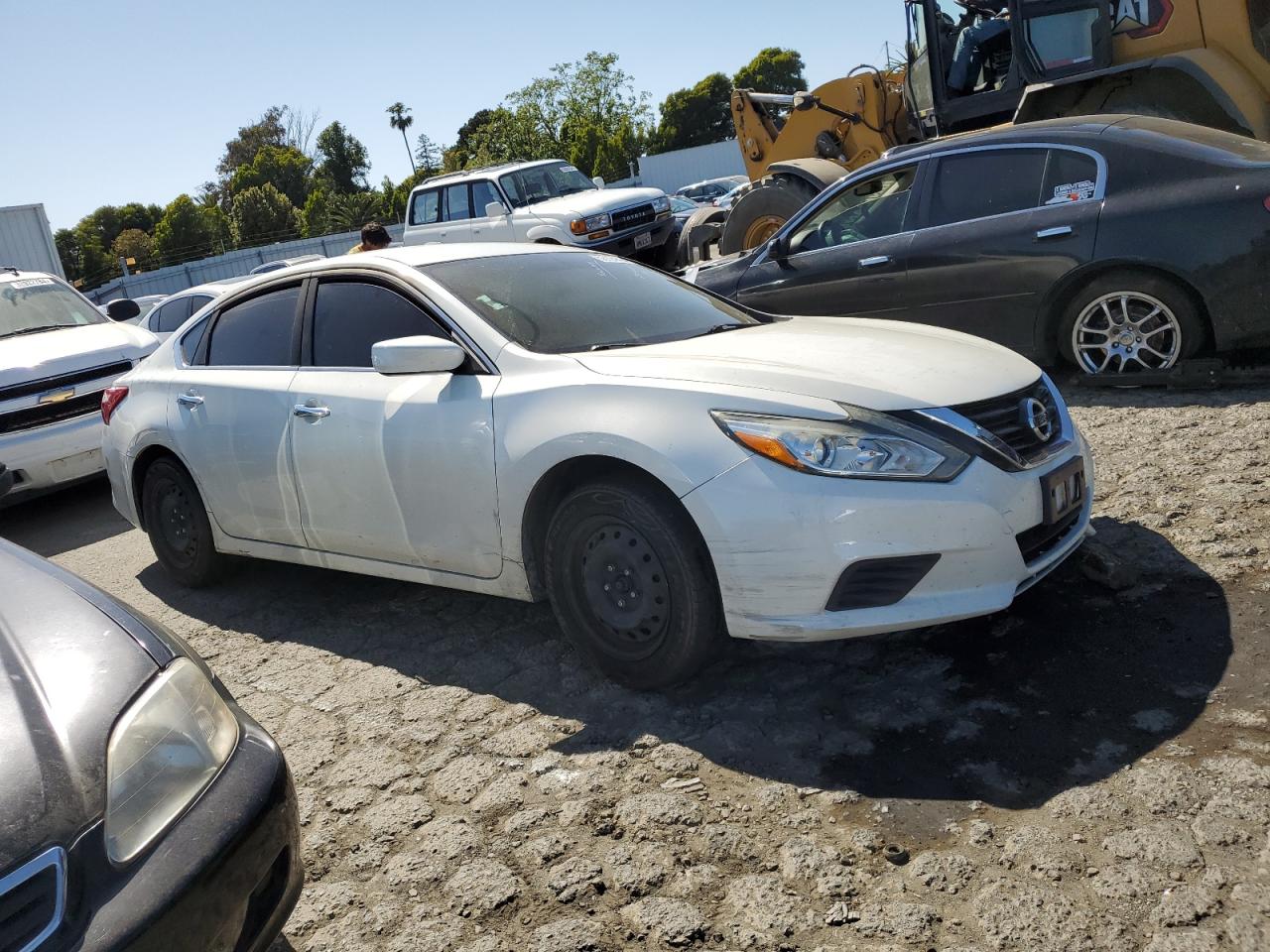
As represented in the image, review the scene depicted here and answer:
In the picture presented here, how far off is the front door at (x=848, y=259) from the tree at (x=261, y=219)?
57.3 meters

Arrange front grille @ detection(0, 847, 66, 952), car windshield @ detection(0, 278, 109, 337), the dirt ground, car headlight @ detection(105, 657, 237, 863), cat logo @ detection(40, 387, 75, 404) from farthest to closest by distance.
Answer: car windshield @ detection(0, 278, 109, 337), cat logo @ detection(40, 387, 75, 404), the dirt ground, car headlight @ detection(105, 657, 237, 863), front grille @ detection(0, 847, 66, 952)

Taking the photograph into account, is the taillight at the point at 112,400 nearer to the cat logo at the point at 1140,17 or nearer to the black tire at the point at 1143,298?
the black tire at the point at 1143,298

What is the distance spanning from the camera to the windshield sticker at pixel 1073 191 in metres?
6.17

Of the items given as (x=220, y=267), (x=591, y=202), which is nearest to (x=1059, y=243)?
(x=591, y=202)

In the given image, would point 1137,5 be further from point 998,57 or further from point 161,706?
point 161,706

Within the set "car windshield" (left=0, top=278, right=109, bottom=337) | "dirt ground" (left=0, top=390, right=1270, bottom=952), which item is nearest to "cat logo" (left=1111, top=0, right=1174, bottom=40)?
"dirt ground" (left=0, top=390, right=1270, bottom=952)

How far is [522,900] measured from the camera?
2.64 m

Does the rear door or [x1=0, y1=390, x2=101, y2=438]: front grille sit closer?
the rear door

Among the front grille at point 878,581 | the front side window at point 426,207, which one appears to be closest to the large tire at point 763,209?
the front side window at point 426,207

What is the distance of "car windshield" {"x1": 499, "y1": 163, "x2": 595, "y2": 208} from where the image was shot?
1488 cm

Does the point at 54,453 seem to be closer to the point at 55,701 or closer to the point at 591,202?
the point at 55,701

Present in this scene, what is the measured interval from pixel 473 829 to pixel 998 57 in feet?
31.8

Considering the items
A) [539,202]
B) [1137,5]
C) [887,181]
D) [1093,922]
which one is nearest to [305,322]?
[1093,922]

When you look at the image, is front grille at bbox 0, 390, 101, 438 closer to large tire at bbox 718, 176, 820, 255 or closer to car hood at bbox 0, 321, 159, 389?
car hood at bbox 0, 321, 159, 389
